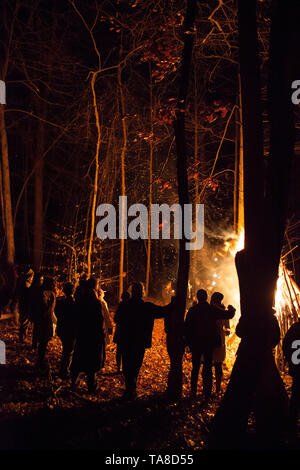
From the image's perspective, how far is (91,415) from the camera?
255 inches

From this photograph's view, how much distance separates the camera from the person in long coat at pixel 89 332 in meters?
7.24

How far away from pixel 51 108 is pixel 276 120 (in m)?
20.7

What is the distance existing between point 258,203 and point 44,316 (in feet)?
17.6

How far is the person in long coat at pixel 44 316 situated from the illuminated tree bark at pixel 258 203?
4330mm

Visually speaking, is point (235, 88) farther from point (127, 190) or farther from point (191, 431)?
point (191, 431)

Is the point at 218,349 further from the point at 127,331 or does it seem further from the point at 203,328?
the point at 127,331

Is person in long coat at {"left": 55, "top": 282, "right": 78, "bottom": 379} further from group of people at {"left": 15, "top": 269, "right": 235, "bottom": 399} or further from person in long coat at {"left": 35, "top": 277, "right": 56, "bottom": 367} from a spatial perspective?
person in long coat at {"left": 35, "top": 277, "right": 56, "bottom": 367}

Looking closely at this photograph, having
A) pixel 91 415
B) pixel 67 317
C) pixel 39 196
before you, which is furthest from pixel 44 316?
pixel 39 196

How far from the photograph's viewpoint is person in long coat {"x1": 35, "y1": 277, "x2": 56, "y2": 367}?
883 cm

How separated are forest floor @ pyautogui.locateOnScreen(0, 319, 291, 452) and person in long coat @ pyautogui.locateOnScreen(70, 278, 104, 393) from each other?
664 millimetres

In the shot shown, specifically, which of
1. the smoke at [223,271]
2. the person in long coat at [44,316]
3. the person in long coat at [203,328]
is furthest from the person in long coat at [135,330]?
the smoke at [223,271]

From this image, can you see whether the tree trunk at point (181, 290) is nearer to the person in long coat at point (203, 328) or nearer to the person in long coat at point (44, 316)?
the person in long coat at point (203, 328)
